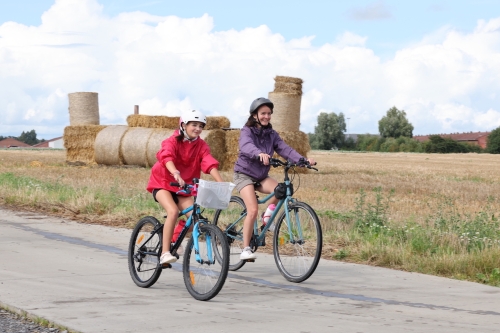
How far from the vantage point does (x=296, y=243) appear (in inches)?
315

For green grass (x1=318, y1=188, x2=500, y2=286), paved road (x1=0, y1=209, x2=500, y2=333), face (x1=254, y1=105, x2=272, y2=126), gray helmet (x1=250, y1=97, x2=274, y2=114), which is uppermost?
gray helmet (x1=250, y1=97, x2=274, y2=114)

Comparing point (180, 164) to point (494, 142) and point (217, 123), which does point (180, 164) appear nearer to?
point (217, 123)

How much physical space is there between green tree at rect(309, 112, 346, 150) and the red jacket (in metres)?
109

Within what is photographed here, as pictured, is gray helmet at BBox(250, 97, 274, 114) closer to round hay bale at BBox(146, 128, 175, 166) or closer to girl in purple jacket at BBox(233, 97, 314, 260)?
girl in purple jacket at BBox(233, 97, 314, 260)

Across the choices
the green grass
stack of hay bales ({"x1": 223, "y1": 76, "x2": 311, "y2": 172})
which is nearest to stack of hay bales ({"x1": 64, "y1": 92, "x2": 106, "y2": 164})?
stack of hay bales ({"x1": 223, "y1": 76, "x2": 311, "y2": 172})

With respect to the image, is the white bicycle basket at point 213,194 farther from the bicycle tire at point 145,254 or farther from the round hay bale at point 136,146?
→ the round hay bale at point 136,146

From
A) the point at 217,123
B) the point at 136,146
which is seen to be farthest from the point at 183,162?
the point at 136,146

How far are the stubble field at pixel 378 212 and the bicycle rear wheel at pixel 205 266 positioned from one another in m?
2.68

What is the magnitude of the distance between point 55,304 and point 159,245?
1.30 metres

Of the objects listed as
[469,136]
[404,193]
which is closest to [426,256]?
[404,193]

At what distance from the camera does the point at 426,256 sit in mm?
9250

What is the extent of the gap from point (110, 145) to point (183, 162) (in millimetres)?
20238

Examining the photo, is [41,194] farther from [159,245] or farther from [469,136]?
[469,136]

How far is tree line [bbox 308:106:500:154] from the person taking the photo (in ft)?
293
